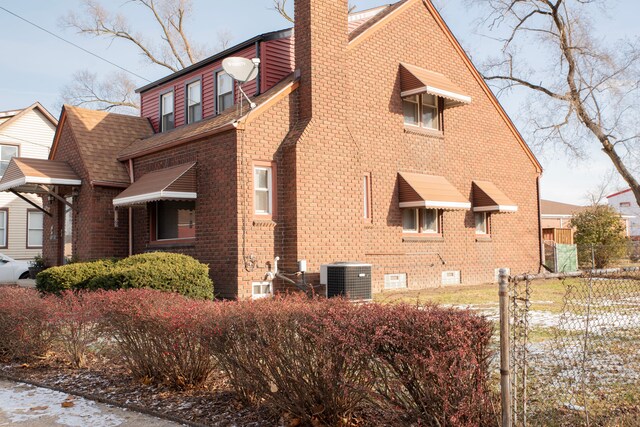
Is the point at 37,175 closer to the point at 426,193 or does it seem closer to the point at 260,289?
the point at 260,289

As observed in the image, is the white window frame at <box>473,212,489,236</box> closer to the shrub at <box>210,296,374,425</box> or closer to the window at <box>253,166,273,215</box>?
the window at <box>253,166,273,215</box>

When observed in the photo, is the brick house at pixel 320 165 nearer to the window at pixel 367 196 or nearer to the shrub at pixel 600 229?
the window at pixel 367 196

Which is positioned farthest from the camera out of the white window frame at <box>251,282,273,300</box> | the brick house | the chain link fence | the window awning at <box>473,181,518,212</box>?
the window awning at <box>473,181,518,212</box>

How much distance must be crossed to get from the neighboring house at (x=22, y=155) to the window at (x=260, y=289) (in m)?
18.7

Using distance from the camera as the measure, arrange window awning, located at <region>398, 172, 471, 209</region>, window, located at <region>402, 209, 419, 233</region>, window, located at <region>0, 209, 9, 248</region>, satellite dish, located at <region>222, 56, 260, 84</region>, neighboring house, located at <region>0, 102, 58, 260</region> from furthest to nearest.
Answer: neighboring house, located at <region>0, 102, 58, 260</region> → window, located at <region>0, 209, 9, 248</region> → window, located at <region>402, 209, 419, 233</region> → window awning, located at <region>398, 172, 471, 209</region> → satellite dish, located at <region>222, 56, 260, 84</region>

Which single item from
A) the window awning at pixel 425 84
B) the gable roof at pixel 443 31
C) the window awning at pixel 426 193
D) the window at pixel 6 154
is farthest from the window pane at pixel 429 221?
the window at pixel 6 154

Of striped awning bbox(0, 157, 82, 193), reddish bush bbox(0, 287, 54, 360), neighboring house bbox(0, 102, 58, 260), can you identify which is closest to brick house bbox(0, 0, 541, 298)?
striped awning bbox(0, 157, 82, 193)

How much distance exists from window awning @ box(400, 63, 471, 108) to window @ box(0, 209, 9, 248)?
70.3 feet

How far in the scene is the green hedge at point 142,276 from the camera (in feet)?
38.5

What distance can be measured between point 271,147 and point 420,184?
499cm

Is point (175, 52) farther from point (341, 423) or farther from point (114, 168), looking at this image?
point (341, 423)

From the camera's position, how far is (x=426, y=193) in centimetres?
1656

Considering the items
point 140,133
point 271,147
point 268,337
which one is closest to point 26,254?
point 140,133

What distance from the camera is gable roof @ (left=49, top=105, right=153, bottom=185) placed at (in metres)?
17.3
